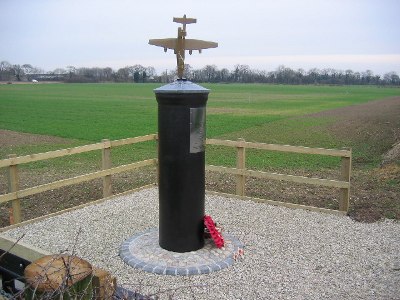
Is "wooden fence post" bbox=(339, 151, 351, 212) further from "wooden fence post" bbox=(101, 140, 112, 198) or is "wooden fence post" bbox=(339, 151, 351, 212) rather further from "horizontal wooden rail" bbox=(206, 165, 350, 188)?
"wooden fence post" bbox=(101, 140, 112, 198)

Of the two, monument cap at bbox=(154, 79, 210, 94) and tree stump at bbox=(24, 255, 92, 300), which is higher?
monument cap at bbox=(154, 79, 210, 94)

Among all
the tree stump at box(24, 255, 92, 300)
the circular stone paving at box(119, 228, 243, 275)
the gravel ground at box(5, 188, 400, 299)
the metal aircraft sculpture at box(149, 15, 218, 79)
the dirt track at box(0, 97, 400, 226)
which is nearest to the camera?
the tree stump at box(24, 255, 92, 300)

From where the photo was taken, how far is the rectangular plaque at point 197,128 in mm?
5402

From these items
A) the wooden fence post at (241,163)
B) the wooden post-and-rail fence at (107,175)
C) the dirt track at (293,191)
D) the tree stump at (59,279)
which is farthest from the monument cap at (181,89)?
the dirt track at (293,191)

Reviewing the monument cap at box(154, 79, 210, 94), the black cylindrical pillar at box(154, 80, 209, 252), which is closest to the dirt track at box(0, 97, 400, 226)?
the black cylindrical pillar at box(154, 80, 209, 252)

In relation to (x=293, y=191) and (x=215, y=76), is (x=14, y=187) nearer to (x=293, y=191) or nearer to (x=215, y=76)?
(x=293, y=191)

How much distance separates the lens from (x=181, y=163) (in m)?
5.47

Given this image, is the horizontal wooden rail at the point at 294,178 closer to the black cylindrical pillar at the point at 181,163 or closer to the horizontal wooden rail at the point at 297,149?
the horizontal wooden rail at the point at 297,149

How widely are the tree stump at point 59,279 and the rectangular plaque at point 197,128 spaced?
352cm

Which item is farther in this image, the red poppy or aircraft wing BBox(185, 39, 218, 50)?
the red poppy

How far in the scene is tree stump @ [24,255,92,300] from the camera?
5.86ft

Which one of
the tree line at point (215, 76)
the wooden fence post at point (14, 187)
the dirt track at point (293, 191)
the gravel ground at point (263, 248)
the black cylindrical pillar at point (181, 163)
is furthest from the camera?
the tree line at point (215, 76)

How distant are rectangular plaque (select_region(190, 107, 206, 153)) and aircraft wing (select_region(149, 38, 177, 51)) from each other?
100 centimetres

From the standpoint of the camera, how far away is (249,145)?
26.2ft
